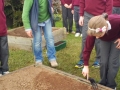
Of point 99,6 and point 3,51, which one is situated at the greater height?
point 99,6

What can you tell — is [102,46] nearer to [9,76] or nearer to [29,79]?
[29,79]

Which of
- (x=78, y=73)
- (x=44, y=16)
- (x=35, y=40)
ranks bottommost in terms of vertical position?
(x=78, y=73)

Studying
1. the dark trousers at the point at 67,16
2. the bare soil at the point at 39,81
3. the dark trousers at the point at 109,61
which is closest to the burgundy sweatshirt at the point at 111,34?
the dark trousers at the point at 109,61

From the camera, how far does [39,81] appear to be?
10.8ft

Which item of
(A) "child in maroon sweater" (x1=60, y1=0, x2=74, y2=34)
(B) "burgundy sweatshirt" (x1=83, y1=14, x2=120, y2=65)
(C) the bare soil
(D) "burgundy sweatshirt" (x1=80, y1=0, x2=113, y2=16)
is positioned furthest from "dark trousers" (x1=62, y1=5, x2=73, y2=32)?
(B) "burgundy sweatshirt" (x1=83, y1=14, x2=120, y2=65)

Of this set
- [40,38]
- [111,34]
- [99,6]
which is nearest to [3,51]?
[40,38]

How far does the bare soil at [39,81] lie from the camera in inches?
122

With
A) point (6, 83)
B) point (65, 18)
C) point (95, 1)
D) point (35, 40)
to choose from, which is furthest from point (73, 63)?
point (65, 18)

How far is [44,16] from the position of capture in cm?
433

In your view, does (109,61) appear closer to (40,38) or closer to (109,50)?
(109,50)

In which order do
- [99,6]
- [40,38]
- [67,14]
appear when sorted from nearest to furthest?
[99,6]
[40,38]
[67,14]

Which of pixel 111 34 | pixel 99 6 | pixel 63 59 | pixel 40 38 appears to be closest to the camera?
pixel 111 34

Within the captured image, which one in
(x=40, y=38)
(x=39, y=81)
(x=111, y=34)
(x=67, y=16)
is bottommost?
(x=39, y=81)

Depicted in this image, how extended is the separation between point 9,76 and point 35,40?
3.76ft
